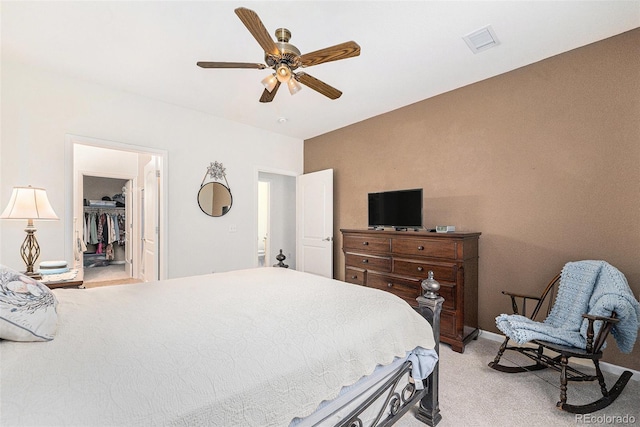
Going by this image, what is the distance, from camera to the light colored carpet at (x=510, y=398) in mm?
1749

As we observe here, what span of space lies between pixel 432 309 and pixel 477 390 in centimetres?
93

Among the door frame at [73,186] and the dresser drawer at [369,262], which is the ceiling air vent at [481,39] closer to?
the dresser drawer at [369,262]

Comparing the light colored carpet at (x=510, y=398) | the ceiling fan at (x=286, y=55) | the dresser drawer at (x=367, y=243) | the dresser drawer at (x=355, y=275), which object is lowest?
the light colored carpet at (x=510, y=398)

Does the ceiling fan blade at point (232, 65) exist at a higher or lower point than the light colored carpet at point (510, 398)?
higher

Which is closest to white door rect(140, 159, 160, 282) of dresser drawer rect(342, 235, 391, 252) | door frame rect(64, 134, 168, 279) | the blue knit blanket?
door frame rect(64, 134, 168, 279)

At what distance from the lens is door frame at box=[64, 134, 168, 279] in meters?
2.96

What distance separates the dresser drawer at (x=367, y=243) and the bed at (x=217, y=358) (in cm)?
153

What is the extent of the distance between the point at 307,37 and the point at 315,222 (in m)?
2.90

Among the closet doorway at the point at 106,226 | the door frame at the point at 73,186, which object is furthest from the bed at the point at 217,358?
the closet doorway at the point at 106,226

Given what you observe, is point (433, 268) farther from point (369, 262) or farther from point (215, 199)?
point (215, 199)

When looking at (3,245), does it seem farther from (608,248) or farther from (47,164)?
(608,248)

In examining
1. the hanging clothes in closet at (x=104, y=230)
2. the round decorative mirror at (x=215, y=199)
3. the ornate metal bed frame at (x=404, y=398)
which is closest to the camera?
the ornate metal bed frame at (x=404, y=398)

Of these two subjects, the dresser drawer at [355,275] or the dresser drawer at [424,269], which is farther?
the dresser drawer at [355,275]

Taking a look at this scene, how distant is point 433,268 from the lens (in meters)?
2.82
